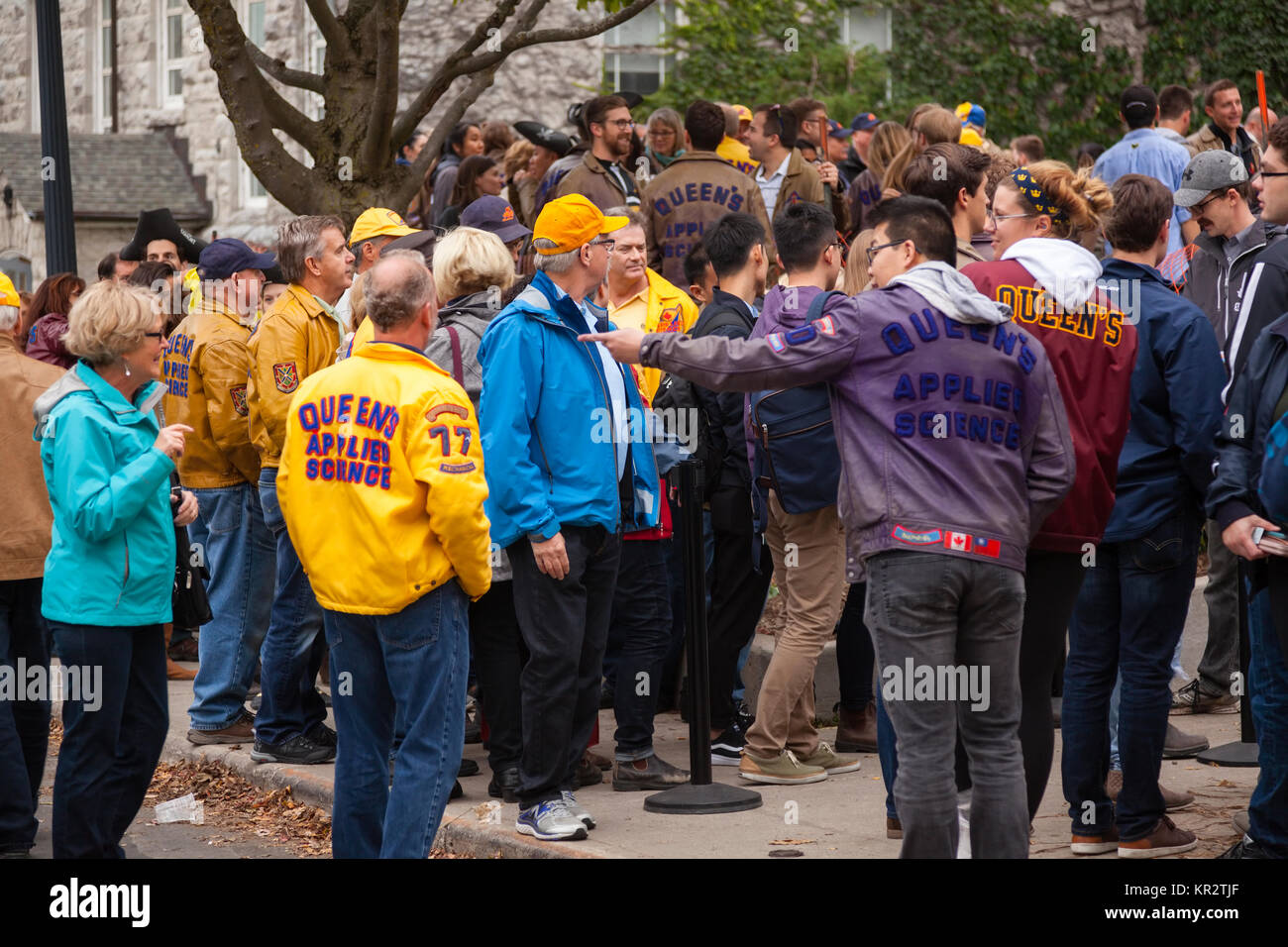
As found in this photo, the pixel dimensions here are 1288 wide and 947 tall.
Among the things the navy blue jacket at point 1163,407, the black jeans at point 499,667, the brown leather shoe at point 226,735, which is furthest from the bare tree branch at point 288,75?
the navy blue jacket at point 1163,407

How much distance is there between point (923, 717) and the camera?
4.64 meters

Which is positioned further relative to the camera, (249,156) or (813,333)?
(249,156)

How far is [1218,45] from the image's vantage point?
18312mm

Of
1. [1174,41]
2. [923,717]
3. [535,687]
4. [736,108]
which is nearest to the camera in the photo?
[923,717]

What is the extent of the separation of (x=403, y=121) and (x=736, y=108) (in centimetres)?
365

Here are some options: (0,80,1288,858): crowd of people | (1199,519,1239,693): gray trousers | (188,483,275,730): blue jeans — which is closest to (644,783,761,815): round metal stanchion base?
(0,80,1288,858): crowd of people

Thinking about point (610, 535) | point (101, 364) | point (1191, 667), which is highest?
point (101, 364)

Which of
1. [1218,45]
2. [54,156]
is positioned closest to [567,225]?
[54,156]

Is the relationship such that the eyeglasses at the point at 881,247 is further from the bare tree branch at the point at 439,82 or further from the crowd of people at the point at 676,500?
the bare tree branch at the point at 439,82

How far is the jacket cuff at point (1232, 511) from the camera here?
505 centimetres

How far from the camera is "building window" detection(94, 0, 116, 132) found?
23031mm

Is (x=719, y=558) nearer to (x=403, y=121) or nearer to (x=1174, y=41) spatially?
→ (x=403, y=121)

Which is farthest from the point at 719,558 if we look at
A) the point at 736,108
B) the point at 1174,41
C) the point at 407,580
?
the point at 1174,41
